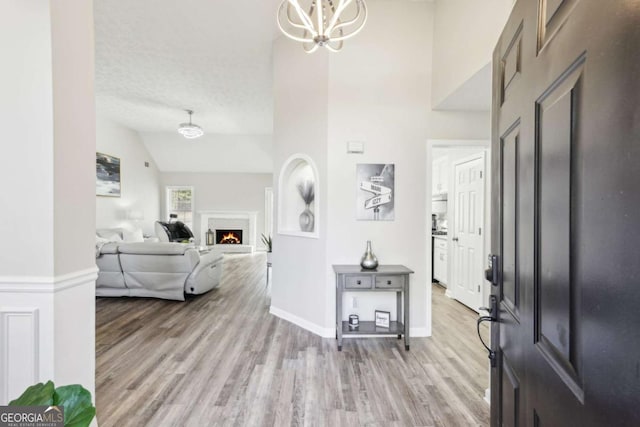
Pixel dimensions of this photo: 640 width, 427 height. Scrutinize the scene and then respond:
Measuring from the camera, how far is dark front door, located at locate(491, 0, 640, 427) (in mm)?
423

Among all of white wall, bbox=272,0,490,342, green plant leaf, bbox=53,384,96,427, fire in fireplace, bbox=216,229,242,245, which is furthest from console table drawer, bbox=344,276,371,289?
fire in fireplace, bbox=216,229,242,245

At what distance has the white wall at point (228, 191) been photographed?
973cm

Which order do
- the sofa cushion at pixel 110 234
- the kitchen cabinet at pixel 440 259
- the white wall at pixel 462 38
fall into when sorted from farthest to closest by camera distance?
1. the sofa cushion at pixel 110 234
2. the kitchen cabinet at pixel 440 259
3. the white wall at pixel 462 38

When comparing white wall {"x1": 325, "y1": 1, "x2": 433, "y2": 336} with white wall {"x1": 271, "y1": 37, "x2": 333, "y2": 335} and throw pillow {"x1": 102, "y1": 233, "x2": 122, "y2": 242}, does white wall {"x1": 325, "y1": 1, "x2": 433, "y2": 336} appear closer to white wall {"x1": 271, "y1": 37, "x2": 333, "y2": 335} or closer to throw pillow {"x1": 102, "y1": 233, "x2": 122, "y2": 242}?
white wall {"x1": 271, "y1": 37, "x2": 333, "y2": 335}

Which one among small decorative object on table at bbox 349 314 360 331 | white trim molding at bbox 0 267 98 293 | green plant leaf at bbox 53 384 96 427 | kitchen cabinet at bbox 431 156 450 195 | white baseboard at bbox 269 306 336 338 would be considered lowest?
white baseboard at bbox 269 306 336 338

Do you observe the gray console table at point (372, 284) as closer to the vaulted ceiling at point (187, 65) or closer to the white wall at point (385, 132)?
the white wall at point (385, 132)

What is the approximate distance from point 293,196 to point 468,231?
2428 mm

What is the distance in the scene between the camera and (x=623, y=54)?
43cm

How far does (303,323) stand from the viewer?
352cm

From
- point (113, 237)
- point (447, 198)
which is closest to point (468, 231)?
point (447, 198)

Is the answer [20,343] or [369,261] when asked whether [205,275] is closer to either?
[369,261]

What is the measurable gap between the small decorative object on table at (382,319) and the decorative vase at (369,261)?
51cm

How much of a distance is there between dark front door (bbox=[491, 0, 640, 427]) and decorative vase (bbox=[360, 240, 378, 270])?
→ 7.04 feet

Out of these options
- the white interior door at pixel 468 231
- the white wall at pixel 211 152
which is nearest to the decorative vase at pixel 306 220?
the white interior door at pixel 468 231
